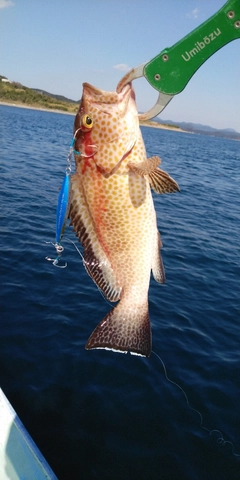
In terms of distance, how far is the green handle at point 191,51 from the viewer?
2531mm

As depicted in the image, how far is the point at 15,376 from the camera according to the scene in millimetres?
7547

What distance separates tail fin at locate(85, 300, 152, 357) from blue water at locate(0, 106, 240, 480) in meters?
3.92

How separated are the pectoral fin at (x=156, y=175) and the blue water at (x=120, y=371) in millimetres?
5250

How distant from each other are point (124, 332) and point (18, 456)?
3.11 m

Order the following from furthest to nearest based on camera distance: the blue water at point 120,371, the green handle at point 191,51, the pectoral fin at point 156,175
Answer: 1. the blue water at point 120,371
2. the pectoral fin at point 156,175
3. the green handle at point 191,51

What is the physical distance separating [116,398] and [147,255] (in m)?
4.97

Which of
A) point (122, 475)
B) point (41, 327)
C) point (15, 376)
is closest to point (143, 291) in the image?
point (122, 475)

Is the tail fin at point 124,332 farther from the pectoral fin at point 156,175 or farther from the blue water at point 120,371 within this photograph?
the blue water at point 120,371

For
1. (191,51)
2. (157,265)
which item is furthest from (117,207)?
(191,51)

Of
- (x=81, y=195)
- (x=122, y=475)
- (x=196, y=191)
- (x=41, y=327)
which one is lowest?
(x=122, y=475)

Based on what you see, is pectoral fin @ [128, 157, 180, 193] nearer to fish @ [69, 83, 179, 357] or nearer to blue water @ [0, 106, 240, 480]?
fish @ [69, 83, 179, 357]

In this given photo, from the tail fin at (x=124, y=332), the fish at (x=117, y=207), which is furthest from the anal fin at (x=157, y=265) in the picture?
the tail fin at (x=124, y=332)

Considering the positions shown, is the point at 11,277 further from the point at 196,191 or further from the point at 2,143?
the point at 2,143

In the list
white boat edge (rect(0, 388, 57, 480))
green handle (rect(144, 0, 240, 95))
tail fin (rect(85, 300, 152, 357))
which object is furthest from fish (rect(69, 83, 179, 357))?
white boat edge (rect(0, 388, 57, 480))
